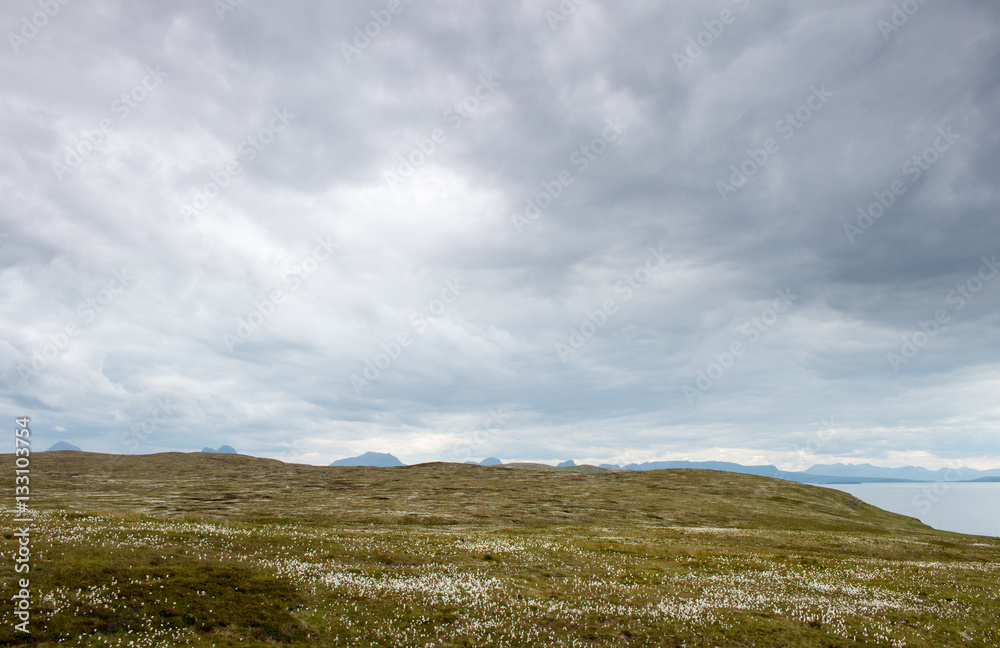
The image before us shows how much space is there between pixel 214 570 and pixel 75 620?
660cm

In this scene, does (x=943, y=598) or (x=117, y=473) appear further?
(x=117, y=473)

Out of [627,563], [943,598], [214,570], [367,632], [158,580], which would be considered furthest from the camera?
[627,563]

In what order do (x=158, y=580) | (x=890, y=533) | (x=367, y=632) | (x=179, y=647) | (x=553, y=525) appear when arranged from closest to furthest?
(x=179, y=647), (x=367, y=632), (x=158, y=580), (x=553, y=525), (x=890, y=533)

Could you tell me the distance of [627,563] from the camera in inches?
1441

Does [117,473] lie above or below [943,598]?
below

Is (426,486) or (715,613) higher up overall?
(715,613)

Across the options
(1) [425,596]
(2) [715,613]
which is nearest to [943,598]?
(2) [715,613]

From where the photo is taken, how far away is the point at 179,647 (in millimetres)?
16828

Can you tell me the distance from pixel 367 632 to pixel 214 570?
964cm

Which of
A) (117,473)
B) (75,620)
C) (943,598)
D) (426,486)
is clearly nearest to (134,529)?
(75,620)

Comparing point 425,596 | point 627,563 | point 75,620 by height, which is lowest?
point 627,563

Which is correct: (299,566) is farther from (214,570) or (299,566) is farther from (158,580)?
(158,580)

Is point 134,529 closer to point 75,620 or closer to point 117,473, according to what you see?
point 75,620

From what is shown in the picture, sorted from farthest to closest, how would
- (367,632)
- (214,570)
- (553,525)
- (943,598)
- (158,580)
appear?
(553,525) < (943,598) < (214,570) < (158,580) < (367,632)
